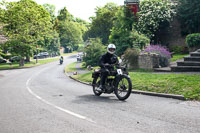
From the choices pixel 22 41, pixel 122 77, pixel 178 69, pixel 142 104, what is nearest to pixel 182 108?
pixel 142 104

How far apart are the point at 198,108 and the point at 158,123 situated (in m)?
2.03

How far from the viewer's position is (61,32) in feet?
324

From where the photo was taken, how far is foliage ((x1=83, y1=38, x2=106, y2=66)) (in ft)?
101

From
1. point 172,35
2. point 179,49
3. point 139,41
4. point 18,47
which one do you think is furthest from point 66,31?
point 139,41

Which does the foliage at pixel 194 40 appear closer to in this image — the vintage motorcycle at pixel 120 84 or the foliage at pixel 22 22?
the vintage motorcycle at pixel 120 84

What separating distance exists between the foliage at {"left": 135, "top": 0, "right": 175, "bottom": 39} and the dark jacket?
20.9 meters

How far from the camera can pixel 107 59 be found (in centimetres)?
951

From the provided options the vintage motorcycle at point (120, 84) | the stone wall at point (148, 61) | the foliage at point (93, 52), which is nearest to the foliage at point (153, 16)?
the foliage at point (93, 52)

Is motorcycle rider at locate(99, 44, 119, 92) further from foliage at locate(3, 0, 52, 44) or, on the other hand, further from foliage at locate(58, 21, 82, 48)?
foliage at locate(58, 21, 82, 48)

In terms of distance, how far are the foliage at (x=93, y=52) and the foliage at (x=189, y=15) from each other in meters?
10.5

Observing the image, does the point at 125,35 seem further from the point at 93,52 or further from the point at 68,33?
the point at 68,33

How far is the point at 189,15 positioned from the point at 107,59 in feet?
78.1

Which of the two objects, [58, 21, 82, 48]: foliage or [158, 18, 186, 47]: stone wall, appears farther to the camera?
[58, 21, 82, 48]: foliage

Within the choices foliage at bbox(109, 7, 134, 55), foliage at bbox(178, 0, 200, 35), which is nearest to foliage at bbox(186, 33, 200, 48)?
foliage at bbox(109, 7, 134, 55)
